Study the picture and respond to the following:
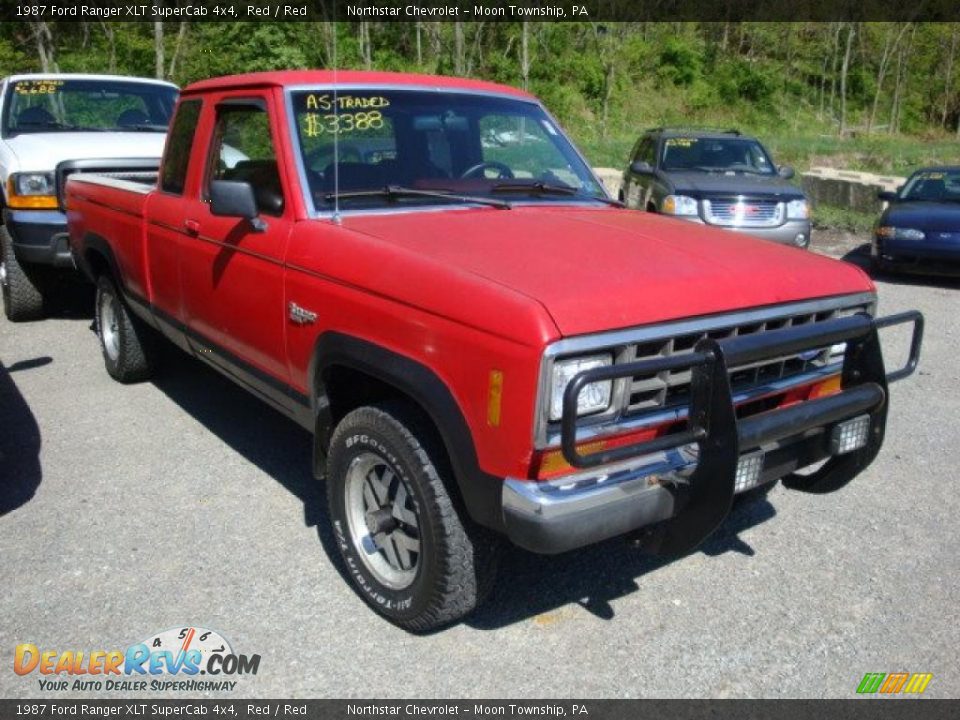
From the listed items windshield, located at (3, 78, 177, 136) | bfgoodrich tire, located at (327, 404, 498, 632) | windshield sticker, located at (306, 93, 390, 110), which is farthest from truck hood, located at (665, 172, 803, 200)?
bfgoodrich tire, located at (327, 404, 498, 632)

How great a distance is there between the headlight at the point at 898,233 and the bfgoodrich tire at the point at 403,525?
8974 mm

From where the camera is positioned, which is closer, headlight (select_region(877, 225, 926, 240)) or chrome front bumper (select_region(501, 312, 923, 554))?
chrome front bumper (select_region(501, 312, 923, 554))

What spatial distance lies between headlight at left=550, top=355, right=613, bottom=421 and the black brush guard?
16 cm

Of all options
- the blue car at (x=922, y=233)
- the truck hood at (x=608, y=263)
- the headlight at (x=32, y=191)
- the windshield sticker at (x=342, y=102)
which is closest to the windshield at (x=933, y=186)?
the blue car at (x=922, y=233)

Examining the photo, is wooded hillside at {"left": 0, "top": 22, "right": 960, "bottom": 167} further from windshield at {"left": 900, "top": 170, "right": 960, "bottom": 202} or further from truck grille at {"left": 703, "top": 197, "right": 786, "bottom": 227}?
windshield at {"left": 900, "top": 170, "right": 960, "bottom": 202}

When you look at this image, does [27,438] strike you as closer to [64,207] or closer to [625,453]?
[64,207]

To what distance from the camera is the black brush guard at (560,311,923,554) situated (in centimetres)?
256

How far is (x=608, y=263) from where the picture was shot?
3.00 meters

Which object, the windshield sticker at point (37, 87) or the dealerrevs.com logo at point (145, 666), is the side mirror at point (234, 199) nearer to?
the dealerrevs.com logo at point (145, 666)

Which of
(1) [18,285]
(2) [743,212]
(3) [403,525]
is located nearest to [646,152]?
(2) [743,212]

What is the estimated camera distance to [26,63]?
2522 centimetres

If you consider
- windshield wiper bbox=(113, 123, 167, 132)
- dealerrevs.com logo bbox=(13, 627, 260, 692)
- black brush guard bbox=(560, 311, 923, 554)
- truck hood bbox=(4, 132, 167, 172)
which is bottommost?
dealerrevs.com logo bbox=(13, 627, 260, 692)

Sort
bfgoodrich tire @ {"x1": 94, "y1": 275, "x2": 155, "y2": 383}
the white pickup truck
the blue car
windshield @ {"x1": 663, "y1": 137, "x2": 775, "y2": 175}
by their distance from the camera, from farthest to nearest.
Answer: windshield @ {"x1": 663, "y1": 137, "x2": 775, "y2": 175} → the blue car → the white pickup truck → bfgoodrich tire @ {"x1": 94, "y1": 275, "x2": 155, "y2": 383}

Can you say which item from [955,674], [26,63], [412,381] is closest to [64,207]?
[412,381]
